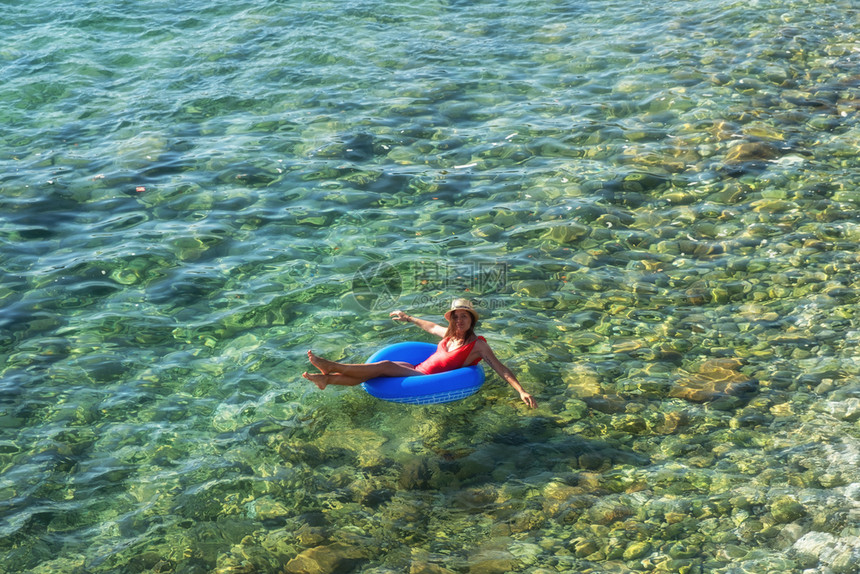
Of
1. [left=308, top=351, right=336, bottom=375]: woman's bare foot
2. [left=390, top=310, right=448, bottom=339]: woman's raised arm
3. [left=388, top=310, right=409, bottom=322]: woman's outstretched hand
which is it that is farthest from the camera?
[left=388, top=310, right=409, bottom=322]: woman's outstretched hand

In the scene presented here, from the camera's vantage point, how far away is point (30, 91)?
14.2m

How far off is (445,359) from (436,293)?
161cm

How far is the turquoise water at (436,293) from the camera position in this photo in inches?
247

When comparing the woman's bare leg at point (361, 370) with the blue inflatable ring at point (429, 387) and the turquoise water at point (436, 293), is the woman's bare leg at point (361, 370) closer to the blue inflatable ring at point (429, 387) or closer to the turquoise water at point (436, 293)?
the blue inflatable ring at point (429, 387)

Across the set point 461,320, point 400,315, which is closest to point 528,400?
point 461,320

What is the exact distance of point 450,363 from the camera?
7750 mm

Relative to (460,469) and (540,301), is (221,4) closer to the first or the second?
(540,301)

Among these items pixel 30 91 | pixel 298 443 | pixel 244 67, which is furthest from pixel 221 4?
pixel 298 443

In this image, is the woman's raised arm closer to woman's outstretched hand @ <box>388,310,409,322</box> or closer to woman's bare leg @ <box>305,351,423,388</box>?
woman's outstretched hand @ <box>388,310,409,322</box>

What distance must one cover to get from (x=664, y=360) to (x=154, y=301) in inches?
225

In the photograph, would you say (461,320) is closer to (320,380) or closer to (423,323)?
(423,323)

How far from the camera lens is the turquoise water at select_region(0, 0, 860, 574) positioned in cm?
627

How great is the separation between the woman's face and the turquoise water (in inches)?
27.2

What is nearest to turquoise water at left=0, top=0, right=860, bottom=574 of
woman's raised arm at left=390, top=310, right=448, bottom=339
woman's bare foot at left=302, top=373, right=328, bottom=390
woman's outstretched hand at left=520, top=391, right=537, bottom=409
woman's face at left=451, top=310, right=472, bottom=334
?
woman's raised arm at left=390, top=310, right=448, bottom=339
